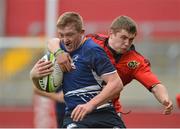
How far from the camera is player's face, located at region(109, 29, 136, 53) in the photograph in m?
5.41

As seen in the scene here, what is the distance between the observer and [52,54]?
528 centimetres

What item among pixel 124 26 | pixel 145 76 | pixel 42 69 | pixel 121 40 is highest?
pixel 124 26

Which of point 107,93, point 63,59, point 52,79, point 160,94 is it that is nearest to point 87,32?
point 160,94

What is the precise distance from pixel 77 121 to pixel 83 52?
467 millimetres

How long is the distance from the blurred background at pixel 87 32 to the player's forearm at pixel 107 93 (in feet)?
23.5

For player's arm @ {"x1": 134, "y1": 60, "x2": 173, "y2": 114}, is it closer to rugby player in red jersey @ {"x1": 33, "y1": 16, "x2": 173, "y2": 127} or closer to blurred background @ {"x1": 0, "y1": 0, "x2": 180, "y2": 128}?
rugby player in red jersey @ {"x1": 33, "y1": 16, "x2": 173, "y2": 127}

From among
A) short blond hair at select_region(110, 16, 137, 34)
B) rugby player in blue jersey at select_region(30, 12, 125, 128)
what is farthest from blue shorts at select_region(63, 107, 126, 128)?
short blond hair at select_region(110, 16, 137, 34)

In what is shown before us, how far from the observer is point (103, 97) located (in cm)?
495

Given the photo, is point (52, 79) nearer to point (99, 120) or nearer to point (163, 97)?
point (99, 120)

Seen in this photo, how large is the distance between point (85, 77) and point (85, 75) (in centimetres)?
1

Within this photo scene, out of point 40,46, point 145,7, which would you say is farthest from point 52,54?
point 145,7

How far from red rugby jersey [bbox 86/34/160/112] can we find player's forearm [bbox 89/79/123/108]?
52 centimetres

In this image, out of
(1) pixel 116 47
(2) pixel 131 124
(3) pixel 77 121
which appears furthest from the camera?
(2) pixel 131 124

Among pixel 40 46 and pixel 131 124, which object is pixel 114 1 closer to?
pixel 40 46
